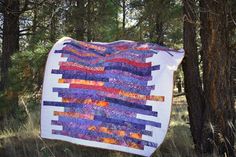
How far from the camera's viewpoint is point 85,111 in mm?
5590

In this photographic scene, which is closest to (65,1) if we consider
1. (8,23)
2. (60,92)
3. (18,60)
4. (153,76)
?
(8,23)

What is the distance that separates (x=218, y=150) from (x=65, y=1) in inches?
236

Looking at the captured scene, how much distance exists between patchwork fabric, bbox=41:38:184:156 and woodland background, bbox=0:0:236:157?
43cm

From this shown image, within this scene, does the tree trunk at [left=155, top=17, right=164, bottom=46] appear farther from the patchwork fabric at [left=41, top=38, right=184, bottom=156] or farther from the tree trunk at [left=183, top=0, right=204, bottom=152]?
the patchwork fabric at [left=41, top=38, right=184, bottom=156]

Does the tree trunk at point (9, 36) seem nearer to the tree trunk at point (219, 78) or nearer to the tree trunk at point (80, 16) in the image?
the tree trunk at point (80, 16)

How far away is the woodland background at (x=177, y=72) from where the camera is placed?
213 inches

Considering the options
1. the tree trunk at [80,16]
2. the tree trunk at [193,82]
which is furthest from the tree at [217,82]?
the tree trunk at [80,16]

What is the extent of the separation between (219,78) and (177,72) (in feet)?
6.60

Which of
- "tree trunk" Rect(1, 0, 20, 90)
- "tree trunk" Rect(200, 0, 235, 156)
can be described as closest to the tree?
"tree trunk" Rect(200, 0, 235, 156)

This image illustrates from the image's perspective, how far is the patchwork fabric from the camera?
16.8 ft

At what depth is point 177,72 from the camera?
291 inches

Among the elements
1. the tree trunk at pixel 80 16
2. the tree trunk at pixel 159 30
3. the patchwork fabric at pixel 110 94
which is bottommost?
the patchwork fabric at pixel 110 94

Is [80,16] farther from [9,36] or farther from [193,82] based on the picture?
[193,82]

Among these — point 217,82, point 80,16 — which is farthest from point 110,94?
point 80,16
